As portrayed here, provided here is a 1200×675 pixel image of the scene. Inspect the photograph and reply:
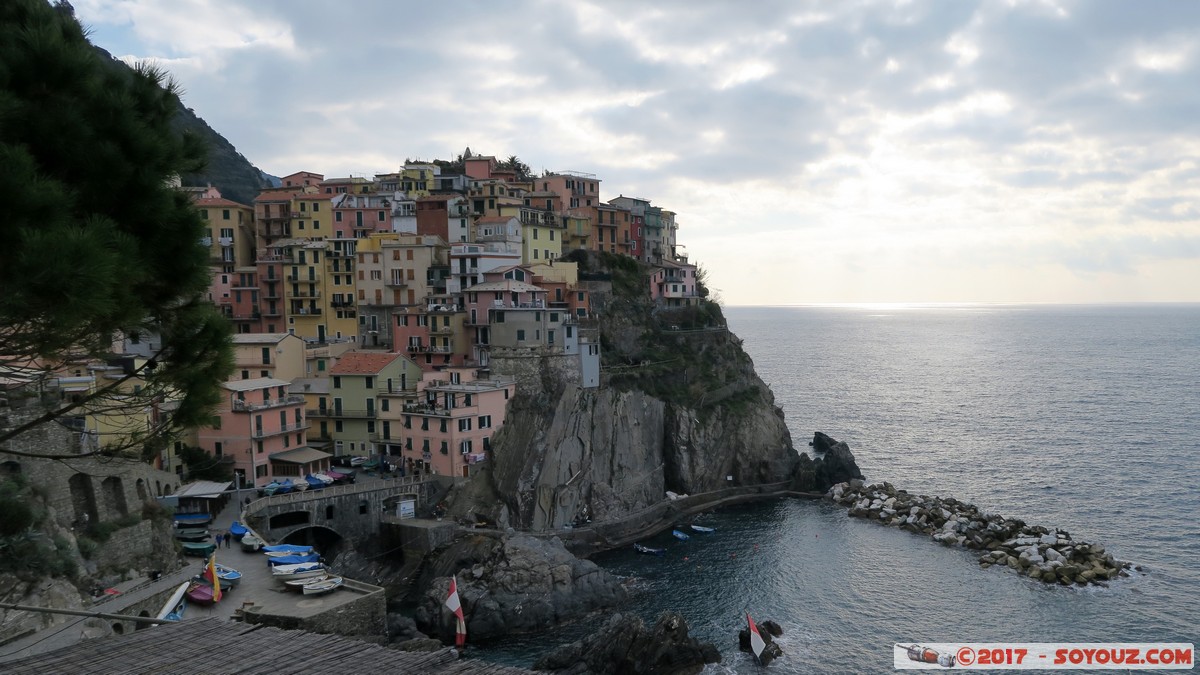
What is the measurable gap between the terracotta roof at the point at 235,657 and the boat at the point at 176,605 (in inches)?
813

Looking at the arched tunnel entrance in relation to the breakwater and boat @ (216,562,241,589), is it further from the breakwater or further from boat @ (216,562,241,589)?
the breakwater

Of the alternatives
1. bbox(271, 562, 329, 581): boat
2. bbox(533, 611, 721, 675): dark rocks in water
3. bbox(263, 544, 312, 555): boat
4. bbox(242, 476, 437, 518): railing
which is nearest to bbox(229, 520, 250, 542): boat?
bbox(242, 476, 437, 518): railing

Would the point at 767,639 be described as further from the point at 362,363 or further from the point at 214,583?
the point at 362,363

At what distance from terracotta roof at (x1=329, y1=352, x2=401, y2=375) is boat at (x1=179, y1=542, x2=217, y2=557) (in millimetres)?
19691

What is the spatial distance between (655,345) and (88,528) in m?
45.2

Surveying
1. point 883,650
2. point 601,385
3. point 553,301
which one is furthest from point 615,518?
point 883,650

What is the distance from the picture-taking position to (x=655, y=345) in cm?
6956

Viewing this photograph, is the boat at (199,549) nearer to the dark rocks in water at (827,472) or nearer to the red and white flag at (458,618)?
the red and white flag at (458,618)

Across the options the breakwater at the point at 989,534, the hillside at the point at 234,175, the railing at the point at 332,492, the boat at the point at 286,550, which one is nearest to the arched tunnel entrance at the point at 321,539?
the railing at the point at 332,492

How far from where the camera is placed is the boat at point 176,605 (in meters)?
28.7

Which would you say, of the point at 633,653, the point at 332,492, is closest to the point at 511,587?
the point at 633,653

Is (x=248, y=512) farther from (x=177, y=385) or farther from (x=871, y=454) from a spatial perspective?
(x=871, y=454)

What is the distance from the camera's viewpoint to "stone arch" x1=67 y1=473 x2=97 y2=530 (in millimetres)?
31859

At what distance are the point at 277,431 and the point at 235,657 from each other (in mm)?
43084
